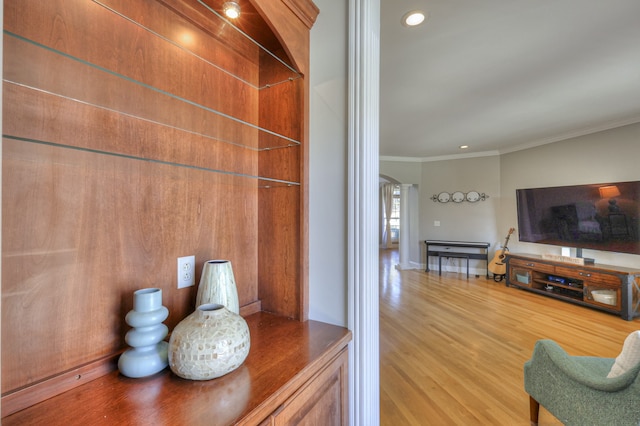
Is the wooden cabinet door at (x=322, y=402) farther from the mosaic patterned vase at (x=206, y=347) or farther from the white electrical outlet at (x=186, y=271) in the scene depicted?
the white electrical outlet at (x=186, y=271)

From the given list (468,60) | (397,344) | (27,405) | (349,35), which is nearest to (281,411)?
(27,405)

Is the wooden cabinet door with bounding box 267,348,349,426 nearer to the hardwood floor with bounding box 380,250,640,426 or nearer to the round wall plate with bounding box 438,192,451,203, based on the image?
the hardwood floor with bounding box 380,250,640,426

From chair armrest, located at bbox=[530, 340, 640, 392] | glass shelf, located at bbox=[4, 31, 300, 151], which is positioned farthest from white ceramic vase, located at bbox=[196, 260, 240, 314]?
chair armrest, located at bbox=[530, 340, 640, 392]

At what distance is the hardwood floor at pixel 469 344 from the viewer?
1872 mm

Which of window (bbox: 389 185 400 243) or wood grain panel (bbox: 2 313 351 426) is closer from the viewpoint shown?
wood grain panel (bbox: 2 313 351 426)

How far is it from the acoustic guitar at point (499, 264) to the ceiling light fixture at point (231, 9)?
5.70 m

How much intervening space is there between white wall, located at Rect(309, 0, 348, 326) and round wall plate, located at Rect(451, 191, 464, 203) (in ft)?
18.0

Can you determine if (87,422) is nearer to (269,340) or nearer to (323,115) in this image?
(269,340)

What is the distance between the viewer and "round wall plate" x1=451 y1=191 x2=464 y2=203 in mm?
5832

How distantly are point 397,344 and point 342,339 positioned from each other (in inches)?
81.6

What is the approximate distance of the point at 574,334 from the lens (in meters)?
3.02

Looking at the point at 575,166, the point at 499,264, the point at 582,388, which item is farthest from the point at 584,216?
the point at 582,388

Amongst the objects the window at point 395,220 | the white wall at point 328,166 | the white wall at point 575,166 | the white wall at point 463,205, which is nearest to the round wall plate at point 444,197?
the white wall at point 463,205

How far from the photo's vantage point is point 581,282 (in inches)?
154
